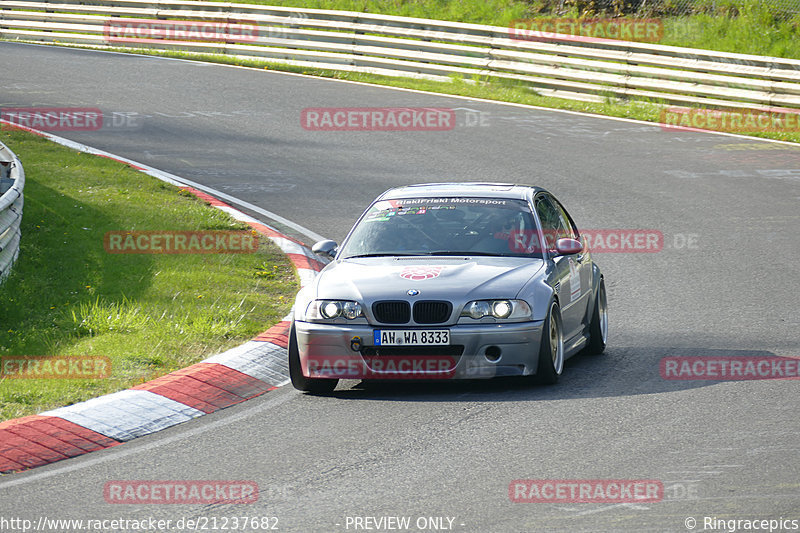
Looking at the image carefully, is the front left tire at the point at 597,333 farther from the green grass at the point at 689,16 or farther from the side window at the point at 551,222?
the green grass at the point at 689,16

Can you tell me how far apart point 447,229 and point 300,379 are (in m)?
1.79

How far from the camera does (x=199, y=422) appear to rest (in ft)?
24.7

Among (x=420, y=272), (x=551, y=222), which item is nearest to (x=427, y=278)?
(x=420, y=272)

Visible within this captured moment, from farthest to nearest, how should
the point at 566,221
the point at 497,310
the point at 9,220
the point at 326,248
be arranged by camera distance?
the point at 9,220 → the point at 566,221 → the point at 326,248 → the point at 497,310

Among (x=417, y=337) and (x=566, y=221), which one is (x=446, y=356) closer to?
(x=417, y=337)

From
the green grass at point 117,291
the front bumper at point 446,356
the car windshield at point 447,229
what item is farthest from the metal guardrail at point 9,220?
the front bumper at point 446,356

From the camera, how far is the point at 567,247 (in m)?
9.09

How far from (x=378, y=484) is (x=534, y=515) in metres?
0.91

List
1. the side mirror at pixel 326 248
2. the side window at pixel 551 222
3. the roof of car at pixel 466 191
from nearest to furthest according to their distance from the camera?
the side mirror at pixel 326 248, the side window at pixel 551 222, the roof of car at pixel 466 191

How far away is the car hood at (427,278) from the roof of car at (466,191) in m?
0.87

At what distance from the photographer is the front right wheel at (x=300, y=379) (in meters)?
8.30

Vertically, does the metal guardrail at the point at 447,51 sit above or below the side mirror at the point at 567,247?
below

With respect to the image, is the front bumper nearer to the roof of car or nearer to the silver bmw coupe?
the silver bmw coupe

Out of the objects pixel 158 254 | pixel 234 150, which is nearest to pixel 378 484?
pixel 158 254
